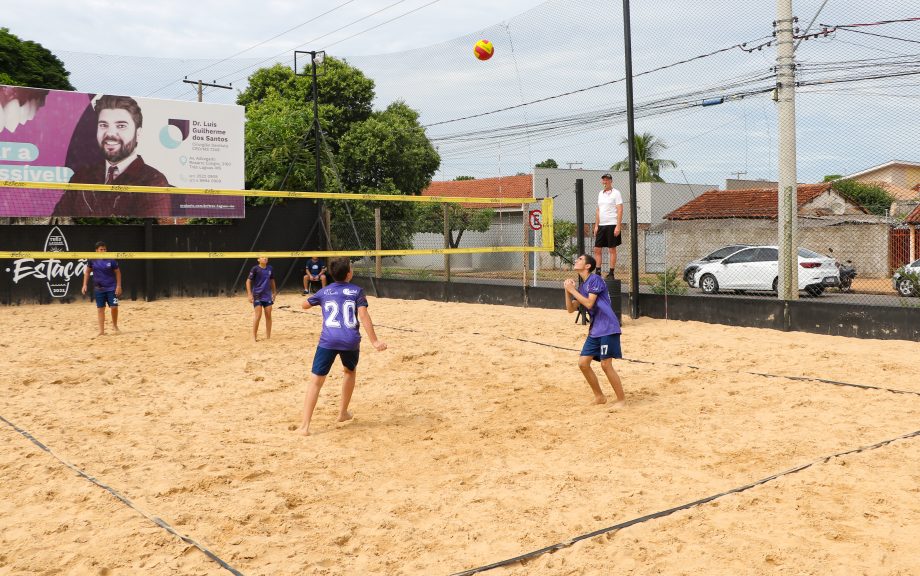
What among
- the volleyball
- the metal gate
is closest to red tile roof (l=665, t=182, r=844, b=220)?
the metal gate

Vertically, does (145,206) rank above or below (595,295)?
above

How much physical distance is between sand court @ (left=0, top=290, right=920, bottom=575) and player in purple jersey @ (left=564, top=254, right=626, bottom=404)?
0.93 feet

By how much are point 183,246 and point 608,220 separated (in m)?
11.0

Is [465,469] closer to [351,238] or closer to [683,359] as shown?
[683,359]

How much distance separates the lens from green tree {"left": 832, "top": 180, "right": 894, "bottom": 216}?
39.6ft

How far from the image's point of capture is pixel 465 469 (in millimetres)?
5355

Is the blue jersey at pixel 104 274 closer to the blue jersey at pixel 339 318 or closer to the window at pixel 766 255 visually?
the blue jersey at pixel 339 318

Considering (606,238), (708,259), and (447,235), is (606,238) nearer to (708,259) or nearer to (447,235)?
(447,235)

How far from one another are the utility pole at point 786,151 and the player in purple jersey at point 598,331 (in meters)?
5.16

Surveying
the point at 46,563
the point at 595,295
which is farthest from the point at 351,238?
the point at 46,563

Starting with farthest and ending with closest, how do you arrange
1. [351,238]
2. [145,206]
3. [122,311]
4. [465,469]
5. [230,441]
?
[351,238], [145,206], [122,311], [230,441], [465,469]

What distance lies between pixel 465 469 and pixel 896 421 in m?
3.37

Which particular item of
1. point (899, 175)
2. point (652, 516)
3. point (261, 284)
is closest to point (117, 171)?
point (261, 284)

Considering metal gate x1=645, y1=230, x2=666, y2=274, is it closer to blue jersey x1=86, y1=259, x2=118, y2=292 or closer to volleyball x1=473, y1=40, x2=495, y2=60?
volleyball x1=473, y1=40, x2=495, y2=60
